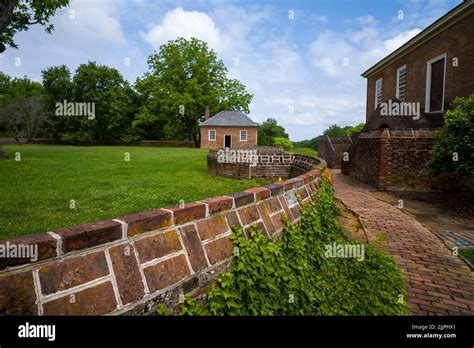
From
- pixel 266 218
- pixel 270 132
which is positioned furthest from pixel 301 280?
pixel 270 132

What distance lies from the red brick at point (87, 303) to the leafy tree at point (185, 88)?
43.2 meters

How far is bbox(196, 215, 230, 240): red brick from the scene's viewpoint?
2199mm

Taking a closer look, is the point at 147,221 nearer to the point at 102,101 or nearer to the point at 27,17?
the point at 27,17

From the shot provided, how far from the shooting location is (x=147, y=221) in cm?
183

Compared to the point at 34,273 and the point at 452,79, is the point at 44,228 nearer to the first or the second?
the point at 34,273

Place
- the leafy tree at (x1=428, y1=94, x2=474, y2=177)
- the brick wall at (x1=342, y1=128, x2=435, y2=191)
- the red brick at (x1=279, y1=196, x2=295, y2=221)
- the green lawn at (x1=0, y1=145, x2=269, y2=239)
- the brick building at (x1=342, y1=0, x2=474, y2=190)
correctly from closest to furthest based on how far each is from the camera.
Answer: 1. the red brick at (x1=279, y1=196, x2=295, y2=221)
2. the green lawn at (x1=0, y1=145, x2=269, y2=239)
3. the leafy tree at (x1=428, y1=94, x2=474, y2=177)
4. the brick wall at (x1=342, y1=128, x2=435, y2=191)
5. the brick building at (x1=342, y1=0, x2=474, y2=190)

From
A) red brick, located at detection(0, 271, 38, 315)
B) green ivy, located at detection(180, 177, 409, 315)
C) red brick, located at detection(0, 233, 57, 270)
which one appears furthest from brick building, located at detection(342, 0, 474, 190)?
red brick, located at detection(0, 271, 38, 315)

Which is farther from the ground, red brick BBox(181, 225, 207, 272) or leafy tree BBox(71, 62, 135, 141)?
leafy tree BBox(71, 62, 135, 141)

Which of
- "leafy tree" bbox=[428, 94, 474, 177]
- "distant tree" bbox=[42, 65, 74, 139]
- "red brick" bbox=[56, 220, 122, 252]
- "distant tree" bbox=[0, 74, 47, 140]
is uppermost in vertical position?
"distant tree" bbox=[42, 65, 74, 139]

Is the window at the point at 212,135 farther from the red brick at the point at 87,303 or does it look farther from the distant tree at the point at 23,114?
the red brick at the point at 87,303

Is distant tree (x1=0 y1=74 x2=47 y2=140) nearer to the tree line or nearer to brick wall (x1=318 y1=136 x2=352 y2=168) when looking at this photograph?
the tree line

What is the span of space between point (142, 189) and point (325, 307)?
6.07 metres

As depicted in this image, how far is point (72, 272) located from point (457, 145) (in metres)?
8.66

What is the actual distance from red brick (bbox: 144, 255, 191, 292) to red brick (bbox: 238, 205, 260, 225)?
83 centimetres
